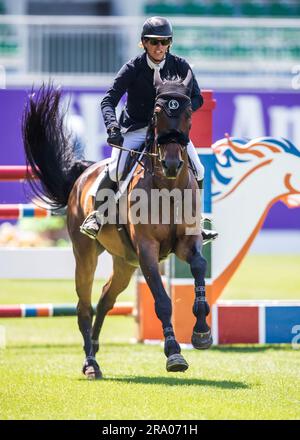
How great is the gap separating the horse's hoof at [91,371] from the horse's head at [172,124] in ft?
5.31

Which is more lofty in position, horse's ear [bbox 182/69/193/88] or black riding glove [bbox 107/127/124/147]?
horse's ear [bbox 182/69/193/88]

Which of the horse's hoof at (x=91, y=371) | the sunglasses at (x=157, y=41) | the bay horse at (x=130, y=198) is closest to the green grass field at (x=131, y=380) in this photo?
the horse's hoof at (x=91, y=371)

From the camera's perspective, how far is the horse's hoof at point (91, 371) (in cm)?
681

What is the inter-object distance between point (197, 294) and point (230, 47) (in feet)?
43.0

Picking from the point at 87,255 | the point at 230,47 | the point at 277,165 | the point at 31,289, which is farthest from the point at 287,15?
the point at 87,255

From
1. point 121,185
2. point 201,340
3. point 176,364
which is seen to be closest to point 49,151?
point 121,185

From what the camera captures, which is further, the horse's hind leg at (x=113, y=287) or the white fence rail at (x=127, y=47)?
the white fence rail at (x=127, y=47)

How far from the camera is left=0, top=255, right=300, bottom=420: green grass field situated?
5.34 m

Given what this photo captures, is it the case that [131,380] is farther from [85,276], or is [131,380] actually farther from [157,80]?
[157,80]

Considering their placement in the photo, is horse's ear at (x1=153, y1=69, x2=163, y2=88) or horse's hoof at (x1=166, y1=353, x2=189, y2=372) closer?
horse's hoof at (x1=166, y1=353, x2=189, y2=372)

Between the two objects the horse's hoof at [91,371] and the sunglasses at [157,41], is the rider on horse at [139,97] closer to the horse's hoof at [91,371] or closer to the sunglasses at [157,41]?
the sunglasses at [157,41]

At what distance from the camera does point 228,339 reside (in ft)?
27.8

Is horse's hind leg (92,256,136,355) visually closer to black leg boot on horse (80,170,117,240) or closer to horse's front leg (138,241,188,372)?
black leg boot on horse (80,170,117,240)

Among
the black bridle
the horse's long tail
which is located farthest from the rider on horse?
the horse's long tail
